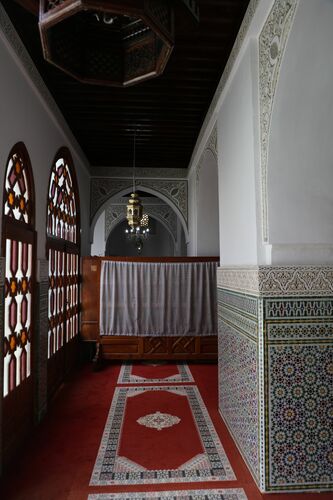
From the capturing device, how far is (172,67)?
108 inches

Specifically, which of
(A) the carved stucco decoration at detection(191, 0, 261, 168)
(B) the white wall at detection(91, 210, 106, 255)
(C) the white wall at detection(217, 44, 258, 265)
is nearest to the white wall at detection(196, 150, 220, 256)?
(A) the carved stucco decoration at detection(191, 0, 261, 168)

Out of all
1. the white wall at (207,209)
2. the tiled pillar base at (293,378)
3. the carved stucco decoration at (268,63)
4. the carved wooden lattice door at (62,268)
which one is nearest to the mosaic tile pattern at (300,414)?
the tiled pillar base at (293,378)

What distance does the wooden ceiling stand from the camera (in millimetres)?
2215

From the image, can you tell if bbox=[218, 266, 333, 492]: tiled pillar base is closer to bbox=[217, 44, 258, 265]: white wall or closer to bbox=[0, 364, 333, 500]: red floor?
bbox=[0, 364, 333, 500]: red floor

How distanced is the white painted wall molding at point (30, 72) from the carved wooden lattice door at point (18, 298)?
54 cm

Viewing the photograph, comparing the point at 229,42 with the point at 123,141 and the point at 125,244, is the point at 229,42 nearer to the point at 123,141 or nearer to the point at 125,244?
the point at 123,141

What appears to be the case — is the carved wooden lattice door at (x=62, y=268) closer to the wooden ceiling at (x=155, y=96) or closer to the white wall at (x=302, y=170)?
the wooden ceiling at (x=155, y=96)

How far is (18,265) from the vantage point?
8.38 ft

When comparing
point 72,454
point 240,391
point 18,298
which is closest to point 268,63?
point 240,391

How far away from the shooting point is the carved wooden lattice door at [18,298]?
233 cm

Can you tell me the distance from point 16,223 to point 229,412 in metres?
2.07

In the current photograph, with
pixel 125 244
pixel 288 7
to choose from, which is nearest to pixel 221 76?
pixel 288 7

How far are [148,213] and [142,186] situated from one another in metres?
2.77

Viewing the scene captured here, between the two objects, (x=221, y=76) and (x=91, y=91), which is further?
(x=91, y=91)
